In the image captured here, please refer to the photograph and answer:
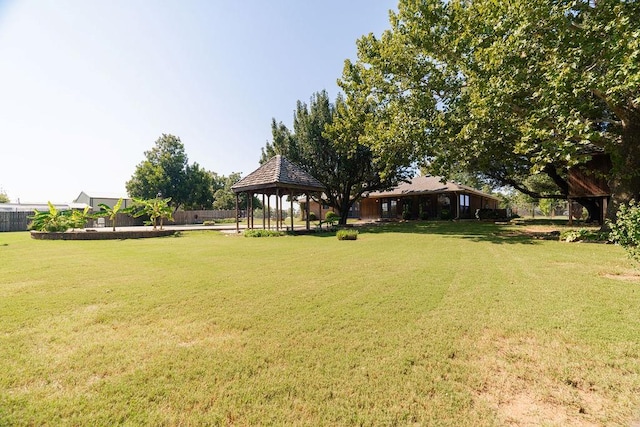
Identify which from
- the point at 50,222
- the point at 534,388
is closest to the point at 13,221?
the point at 50,222

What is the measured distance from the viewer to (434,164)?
14461 millimetres

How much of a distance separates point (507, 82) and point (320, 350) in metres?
11.6

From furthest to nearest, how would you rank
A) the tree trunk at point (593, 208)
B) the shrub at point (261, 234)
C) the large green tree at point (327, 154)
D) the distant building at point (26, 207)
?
the distant building at point (26, 207)
the large green tree at point (327, 154)
the tree trunk at point (593, 208)
the shrub at point (261, 234)

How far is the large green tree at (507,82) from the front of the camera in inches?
358

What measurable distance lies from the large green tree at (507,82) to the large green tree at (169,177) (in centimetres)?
3673

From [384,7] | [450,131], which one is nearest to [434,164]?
[450,131]

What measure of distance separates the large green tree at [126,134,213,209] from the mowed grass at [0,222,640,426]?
4215cm

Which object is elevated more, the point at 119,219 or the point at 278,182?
the point at 278,182

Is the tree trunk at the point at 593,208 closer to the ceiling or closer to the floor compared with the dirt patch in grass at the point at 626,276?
closer to the ceiling

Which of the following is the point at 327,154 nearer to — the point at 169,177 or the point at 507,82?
the point at 507,82

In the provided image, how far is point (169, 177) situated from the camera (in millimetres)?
44656

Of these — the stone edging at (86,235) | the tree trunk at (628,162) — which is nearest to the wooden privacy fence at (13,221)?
the stone edging at (86,235)

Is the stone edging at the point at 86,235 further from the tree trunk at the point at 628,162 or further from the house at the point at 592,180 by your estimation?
the house at the point at 592,180

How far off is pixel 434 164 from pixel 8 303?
586 inches
